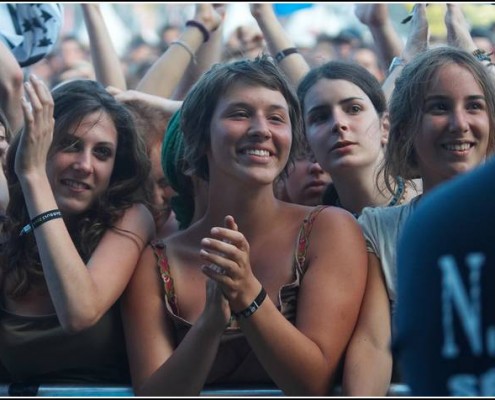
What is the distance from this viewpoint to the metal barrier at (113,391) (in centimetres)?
244

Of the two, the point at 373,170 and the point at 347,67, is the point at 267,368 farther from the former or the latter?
the point at 347,67

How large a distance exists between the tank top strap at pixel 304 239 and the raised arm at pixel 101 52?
1.59 meters

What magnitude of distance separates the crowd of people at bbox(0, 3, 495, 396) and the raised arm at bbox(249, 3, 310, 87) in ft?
1.67

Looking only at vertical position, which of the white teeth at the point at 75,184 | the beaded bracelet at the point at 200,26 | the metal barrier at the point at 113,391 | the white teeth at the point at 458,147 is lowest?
the metal barrier at the point at 113,391

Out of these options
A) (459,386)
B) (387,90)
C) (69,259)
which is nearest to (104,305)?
(69,259)

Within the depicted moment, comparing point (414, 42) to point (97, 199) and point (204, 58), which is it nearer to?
point (204, 58)

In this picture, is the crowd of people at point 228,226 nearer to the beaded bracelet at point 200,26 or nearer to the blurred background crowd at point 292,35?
the beaded bracelet at point 200,26

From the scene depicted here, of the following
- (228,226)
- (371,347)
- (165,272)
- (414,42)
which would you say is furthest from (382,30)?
(228,226)

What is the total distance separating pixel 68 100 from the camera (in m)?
3.04

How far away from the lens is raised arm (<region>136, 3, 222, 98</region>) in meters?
3.97

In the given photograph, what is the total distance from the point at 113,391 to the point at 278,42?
185 centimetres

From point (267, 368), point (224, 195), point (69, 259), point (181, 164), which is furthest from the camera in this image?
point (181, 164)

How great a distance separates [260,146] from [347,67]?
0.71 meters

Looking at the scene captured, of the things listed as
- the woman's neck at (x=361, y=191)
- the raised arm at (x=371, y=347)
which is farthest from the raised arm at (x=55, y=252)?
the woman's neck at (x=361, y=191)
